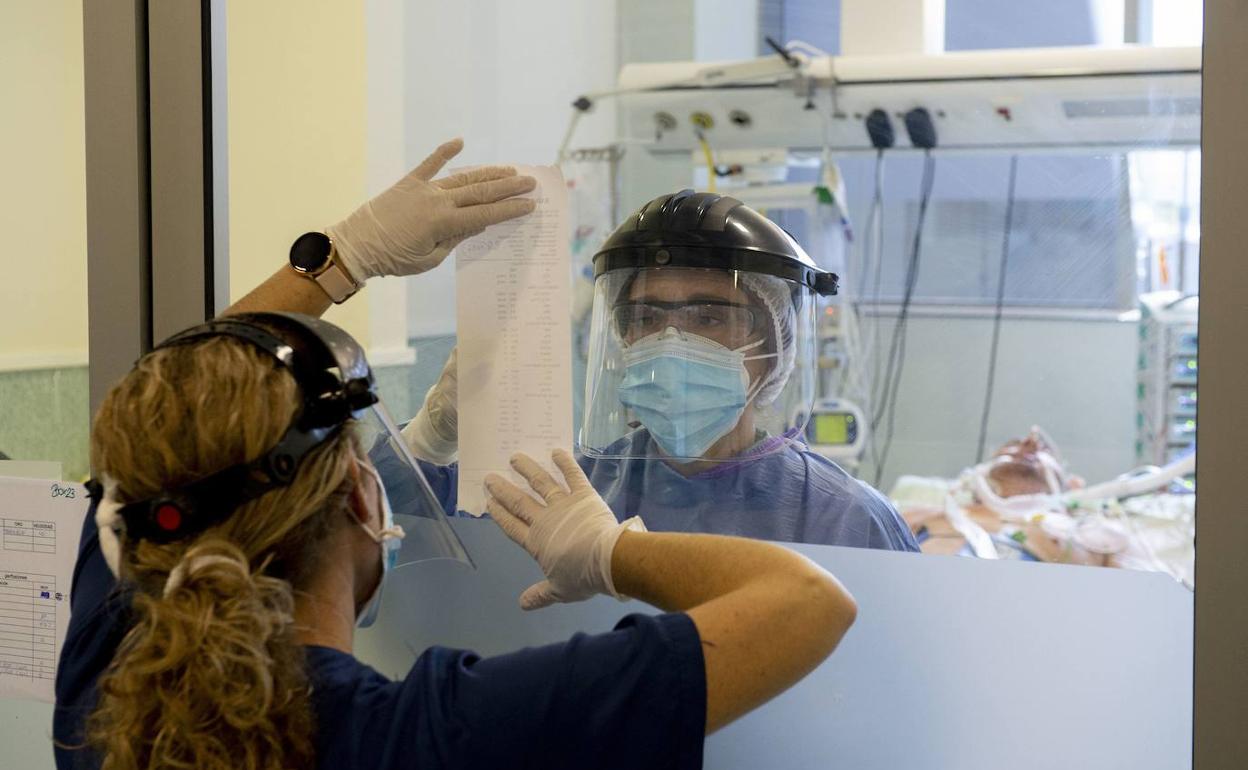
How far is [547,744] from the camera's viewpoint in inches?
27.4

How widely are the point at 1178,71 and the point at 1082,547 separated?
4.01ft

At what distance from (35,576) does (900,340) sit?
374 centimetres

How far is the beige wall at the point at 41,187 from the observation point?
1663 mm

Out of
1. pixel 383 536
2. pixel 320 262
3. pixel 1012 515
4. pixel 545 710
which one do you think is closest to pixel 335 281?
pixel 320 262

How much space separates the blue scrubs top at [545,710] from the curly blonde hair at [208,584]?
0.04 m

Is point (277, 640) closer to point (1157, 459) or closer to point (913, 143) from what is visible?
point (913, 143)

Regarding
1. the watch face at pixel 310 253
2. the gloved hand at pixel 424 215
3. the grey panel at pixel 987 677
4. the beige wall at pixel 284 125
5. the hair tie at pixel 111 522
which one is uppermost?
the beige wall at pixel 284 125

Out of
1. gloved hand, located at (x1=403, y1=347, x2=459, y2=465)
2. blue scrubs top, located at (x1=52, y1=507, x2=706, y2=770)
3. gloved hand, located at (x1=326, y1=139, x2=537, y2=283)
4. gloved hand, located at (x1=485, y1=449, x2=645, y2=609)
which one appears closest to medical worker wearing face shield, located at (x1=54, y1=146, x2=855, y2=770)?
blue scrubs top, located at (x1=52, y1=507, x2=706, y2=770)

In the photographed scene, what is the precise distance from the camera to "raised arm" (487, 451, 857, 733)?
2.39 ft

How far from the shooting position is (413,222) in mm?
1060

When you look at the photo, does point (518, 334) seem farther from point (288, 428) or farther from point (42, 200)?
point (42, 200)

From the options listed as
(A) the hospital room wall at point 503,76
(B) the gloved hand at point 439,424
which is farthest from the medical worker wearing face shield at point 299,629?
(A) the hospital room wall at point 503,76

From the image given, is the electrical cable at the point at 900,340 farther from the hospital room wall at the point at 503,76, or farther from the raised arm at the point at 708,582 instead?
the raised arm at the point at 708,582

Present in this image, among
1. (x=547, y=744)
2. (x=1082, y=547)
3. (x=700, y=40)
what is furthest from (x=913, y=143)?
(x=547, y=744)
